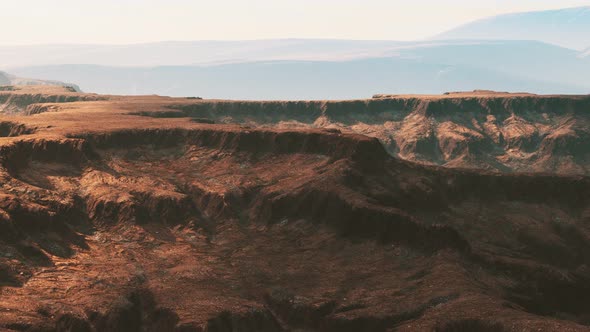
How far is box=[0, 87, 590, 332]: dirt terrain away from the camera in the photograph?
283 feet

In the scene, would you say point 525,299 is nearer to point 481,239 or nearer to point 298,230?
point 481,239

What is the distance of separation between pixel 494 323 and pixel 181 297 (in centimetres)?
3997

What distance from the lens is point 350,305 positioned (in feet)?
298

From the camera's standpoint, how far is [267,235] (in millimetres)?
119188

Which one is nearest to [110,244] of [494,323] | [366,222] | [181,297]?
[181,297]

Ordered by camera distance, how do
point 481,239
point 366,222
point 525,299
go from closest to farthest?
point 525,299
point 366,222
point 481,239

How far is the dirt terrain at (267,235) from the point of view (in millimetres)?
86125

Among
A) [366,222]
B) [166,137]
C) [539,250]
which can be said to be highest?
[166,137]

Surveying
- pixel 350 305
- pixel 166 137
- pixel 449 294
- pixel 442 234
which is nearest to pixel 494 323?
pixel 449 294

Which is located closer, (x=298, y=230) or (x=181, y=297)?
(x=181, y=297)

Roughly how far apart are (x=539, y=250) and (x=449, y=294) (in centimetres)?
4591

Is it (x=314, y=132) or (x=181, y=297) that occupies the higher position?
(x=314, y=132)

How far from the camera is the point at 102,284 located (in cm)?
9250

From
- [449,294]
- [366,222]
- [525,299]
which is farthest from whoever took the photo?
[366,222]
